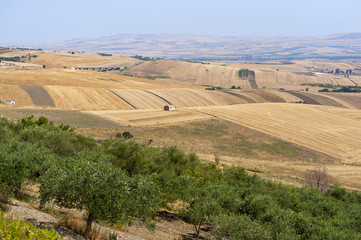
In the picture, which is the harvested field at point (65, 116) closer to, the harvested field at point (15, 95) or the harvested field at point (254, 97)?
the harvested field at point (15, 95)

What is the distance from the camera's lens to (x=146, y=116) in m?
95.4

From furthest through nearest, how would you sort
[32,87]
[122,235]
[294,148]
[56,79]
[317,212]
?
1. [56,79]
2. [32,87]
3. [294,148]
4. [317,212]
5. [122,235]

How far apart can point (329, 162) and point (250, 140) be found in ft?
58.3

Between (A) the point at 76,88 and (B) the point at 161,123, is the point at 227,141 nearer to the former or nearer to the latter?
(B) the point at 161,123

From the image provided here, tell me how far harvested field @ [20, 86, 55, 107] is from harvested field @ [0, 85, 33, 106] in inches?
55.0

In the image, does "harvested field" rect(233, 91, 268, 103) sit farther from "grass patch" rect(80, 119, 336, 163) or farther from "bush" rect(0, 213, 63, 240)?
"bush" rect(0, 213, 63, 240)

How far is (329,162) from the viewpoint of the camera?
73.7 meters

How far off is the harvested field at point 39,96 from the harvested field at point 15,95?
1398 millimetres

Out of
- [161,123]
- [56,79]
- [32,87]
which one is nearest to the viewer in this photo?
[161,123]

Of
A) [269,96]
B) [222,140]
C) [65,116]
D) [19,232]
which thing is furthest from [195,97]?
[19,232]

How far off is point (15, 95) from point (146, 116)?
137 ft

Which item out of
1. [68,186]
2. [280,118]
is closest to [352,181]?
[280,118]

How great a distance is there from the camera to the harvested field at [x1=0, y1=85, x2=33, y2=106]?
332 feet

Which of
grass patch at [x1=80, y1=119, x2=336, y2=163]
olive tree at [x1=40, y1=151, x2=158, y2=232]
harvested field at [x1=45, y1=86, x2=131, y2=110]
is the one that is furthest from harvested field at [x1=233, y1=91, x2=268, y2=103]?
olive tree at [x1=40, y1=151, x2=158, y2=232]
